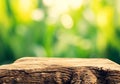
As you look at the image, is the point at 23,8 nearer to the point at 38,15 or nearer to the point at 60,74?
the point at 38,15

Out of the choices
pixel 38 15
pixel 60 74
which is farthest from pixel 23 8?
pixel 60 74

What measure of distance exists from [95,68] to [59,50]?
0.78 meters

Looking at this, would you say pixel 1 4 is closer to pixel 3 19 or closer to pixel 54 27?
pixel 3 19

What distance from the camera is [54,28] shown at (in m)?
2.00

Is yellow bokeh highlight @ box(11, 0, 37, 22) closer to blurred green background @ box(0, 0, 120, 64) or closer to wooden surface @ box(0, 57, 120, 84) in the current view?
blurred green background @ box(0, 0, 120, 64)

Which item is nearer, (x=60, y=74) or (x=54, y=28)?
(x=60, y=74)

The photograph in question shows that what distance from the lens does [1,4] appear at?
202 cm

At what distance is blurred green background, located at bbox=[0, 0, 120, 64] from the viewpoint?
200cm

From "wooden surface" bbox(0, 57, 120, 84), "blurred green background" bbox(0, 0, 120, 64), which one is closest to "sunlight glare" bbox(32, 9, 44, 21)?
"blurred green background" bbox(0, 0, 120, 64)

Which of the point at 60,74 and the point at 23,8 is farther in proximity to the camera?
the point at 23,8

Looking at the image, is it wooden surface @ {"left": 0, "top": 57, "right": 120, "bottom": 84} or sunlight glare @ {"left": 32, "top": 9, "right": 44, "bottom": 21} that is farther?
sunlight glare @ {"left": 32, "top": 9, "right": 44, "bottom": 21}

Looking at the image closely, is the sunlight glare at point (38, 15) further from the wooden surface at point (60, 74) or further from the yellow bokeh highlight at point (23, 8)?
the wooden surface at point (60, 74)

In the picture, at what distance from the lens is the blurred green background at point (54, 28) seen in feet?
6.57

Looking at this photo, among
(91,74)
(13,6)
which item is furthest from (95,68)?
(13,6)
